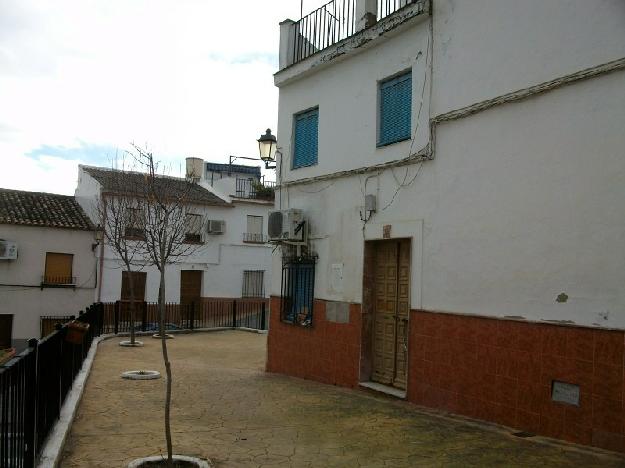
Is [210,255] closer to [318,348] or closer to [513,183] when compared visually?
[318,348]

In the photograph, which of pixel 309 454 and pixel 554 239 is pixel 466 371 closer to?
pixel 554 239

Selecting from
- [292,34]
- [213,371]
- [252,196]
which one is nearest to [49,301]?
[252,196]

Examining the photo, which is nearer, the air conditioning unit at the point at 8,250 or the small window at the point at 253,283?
the air conditioning unit at the point at 8,250

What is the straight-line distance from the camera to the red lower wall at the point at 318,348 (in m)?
9.30

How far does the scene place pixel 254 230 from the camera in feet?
99.5

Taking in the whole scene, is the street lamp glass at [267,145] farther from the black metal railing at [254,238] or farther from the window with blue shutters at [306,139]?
the black metal railing at [254,238]

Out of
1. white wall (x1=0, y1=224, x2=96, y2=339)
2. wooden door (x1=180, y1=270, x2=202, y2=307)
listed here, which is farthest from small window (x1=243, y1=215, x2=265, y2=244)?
white wall (x1=0, y1=224, x2=96, y2=339)

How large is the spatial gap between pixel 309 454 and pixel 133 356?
28.6 feet

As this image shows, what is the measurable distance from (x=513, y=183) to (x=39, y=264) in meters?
22.8

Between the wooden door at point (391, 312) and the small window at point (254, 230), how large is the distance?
69.3 feet

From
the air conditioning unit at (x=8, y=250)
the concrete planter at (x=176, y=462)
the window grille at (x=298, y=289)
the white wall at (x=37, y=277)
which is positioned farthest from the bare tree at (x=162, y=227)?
the air conditioning unit at (x=8, y=250)

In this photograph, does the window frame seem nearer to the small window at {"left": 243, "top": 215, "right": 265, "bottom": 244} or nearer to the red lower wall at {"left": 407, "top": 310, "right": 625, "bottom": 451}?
the red lower wall at {"left": 407, "top": 310, "right": 625, "bottom": 451}

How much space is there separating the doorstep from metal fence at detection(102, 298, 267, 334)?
40.4ft

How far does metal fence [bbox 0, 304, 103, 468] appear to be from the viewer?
Result: 12.8 ft
